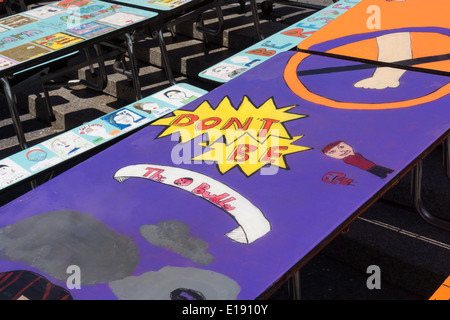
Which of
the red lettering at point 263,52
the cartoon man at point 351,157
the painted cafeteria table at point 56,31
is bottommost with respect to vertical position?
the cartoon man at point 351,157

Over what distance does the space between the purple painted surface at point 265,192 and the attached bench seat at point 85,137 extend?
0.52m

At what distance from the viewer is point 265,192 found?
1.90 meters

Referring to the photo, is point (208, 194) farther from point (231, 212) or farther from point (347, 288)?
point (347, 288)

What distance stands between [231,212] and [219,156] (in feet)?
1.20

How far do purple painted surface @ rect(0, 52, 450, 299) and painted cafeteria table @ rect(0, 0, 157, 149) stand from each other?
107 cm

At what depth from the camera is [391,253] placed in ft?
9.34

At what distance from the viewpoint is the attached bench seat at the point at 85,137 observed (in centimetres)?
268

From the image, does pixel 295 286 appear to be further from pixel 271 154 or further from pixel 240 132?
pixel 240 132

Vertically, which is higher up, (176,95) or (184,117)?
(184,117)

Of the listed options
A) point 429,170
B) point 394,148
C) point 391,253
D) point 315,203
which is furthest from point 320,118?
point 429,170

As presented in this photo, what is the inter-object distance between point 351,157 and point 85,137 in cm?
144

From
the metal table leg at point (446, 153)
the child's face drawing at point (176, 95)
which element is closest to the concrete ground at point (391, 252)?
the metal table leg at point (446, 153)

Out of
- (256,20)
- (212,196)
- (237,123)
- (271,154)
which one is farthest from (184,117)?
(256,20)

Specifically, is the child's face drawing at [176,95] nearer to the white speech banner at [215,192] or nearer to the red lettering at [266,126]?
the red lettering at [266,126]
